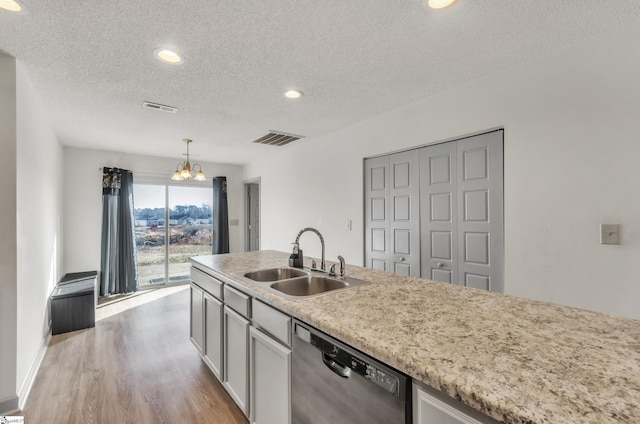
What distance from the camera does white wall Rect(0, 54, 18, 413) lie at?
6.33 feet

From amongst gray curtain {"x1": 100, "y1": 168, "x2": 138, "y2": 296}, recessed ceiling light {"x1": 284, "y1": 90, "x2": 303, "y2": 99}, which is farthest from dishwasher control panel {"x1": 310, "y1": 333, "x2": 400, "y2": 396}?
gray curtain {"x1": 100, "y1": 168, "x2": 138, "y2": 296}

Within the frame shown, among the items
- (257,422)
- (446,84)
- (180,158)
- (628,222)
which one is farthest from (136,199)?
(628,222)

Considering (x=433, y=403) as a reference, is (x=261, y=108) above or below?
above

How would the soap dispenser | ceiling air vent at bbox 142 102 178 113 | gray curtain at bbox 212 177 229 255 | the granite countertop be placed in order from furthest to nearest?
gray curtain at bbox 212 177 229 255
ceiling air vent at bbox 142 102 178 113
the soap dispenser
the granite countertop

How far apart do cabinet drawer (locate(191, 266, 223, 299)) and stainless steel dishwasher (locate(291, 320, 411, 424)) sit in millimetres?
977

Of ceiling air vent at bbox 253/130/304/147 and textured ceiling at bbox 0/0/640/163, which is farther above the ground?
textured ceiling at bbox 0/0/640/163

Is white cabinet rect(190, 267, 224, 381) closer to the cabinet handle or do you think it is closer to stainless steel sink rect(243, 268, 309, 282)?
stainless steel sink rect(243, 268, 309, 282)

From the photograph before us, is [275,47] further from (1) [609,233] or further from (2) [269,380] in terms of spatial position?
(1) [609,233]

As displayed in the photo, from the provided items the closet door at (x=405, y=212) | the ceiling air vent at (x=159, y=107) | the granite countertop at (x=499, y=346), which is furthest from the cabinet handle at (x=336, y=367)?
the ceiling air vent at (x=159, y=107)

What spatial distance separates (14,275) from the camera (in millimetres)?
1974

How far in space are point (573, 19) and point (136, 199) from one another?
5989 millimetres

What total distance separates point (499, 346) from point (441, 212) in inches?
78.0

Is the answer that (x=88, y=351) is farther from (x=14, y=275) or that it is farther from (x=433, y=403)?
(x=433, y=403)

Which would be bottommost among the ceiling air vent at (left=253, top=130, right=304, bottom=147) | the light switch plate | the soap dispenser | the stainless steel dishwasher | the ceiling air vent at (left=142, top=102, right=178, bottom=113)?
the stainless steel dishwasher
